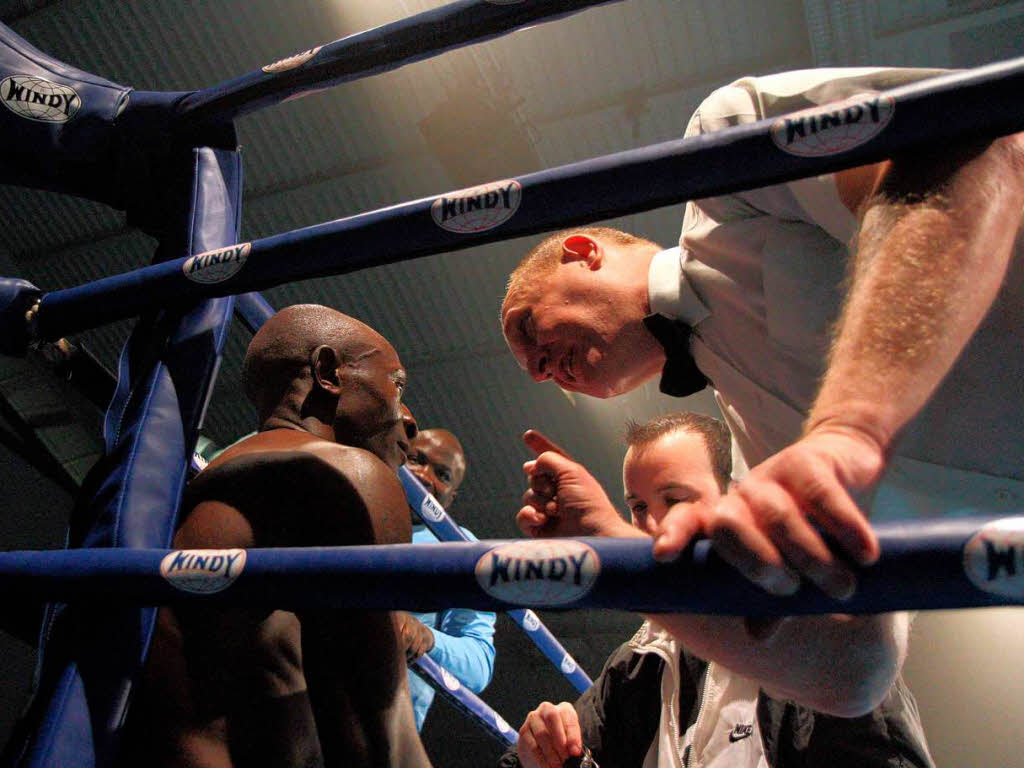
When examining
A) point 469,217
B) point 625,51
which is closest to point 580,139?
point 625,51

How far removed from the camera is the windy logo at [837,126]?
78 cm

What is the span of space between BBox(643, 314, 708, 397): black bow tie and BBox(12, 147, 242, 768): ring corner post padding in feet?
2.49

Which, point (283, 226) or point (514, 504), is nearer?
point (283, 226)

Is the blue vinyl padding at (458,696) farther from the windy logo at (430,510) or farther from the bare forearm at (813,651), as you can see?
the bare forearm at (813,651)

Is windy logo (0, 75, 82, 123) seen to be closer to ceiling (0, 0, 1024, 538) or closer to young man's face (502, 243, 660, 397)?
young man's face (502, 243, 660, 397)

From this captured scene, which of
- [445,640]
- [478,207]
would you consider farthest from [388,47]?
[445,640]

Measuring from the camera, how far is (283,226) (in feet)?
12.9

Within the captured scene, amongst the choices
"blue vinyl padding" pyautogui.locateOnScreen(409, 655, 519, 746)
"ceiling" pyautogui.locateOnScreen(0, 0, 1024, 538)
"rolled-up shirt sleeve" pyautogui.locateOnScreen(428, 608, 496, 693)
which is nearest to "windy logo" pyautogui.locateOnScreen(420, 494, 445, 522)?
"blue vinyl padding" pyautogui.locateOnScreen(409, 655, 519, 746)

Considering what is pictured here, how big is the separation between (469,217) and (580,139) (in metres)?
2.41

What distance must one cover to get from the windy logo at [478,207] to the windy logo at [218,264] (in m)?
0.32

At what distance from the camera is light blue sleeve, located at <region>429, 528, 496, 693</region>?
253 centimetres

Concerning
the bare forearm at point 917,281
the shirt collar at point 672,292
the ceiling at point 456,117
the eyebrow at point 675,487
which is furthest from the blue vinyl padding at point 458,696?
the ceiling at point 456,117

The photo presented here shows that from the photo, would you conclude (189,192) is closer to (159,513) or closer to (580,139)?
(159,513)

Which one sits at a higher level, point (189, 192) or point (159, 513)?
point (189, 192)
